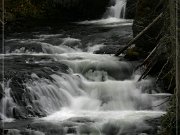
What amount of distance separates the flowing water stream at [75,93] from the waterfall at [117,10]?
21.2ft

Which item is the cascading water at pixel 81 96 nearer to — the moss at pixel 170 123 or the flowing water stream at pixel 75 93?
the flowing water stream at pixel 75 93

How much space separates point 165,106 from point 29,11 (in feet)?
47.3

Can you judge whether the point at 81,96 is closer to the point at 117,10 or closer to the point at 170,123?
A: the point at 170,123

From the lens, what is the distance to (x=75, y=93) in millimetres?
14656

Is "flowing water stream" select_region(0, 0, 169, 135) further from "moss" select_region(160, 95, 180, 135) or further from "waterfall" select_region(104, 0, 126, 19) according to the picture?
"waterfall" select_region(104, 0, 126, 19)

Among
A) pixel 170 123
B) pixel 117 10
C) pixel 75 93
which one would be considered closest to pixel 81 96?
pixel 75 93

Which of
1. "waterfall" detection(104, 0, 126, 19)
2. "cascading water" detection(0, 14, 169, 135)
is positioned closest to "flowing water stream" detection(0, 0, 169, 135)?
"cascading water" detection(0, 14, 169, 135)

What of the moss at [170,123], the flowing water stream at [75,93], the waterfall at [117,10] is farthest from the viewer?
the waterfall at [117,10]

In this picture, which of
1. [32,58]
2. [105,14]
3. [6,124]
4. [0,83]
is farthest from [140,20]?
[105,14]

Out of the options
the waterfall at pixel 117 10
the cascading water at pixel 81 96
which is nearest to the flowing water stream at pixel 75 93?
the cascading water at pixel 81 96

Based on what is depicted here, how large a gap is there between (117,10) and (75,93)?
12541 millimetres

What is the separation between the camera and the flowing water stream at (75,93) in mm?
11812

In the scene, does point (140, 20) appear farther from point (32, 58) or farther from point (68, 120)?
point (68, 120)

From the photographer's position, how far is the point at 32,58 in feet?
56.6
